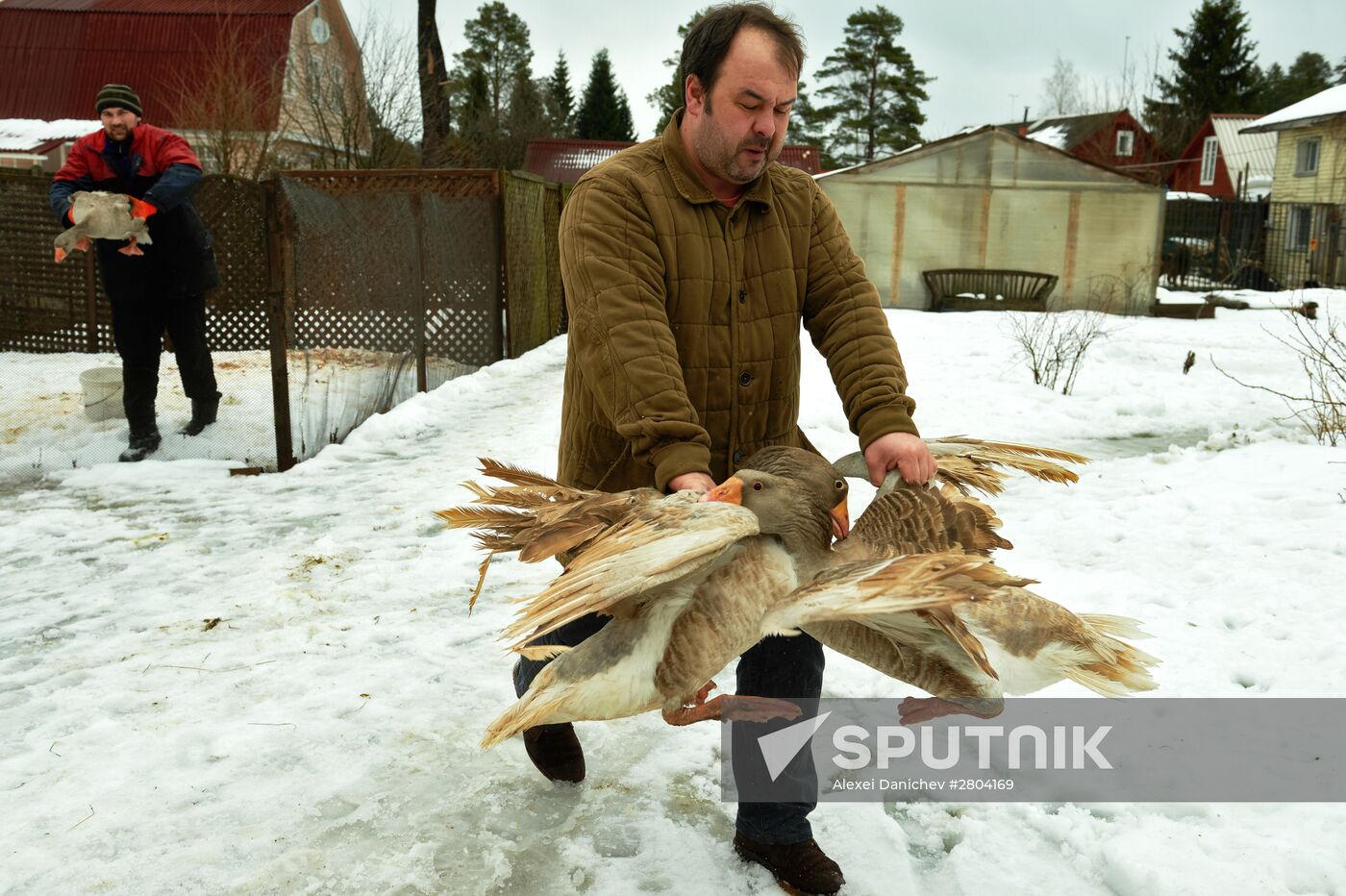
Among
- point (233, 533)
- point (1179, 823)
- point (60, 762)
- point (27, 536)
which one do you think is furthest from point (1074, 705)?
point (27, 536)

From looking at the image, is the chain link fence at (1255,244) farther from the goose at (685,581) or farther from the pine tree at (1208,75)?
the goose at (685,581)

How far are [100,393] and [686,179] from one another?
625 centimetres

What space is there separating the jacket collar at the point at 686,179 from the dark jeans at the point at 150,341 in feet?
17.8

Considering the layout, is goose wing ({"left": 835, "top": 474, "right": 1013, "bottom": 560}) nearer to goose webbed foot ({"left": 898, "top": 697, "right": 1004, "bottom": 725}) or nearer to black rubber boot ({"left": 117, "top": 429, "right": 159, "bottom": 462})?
goose webbed foot ({"left": 898, "top": 697, "right": 1004, "bottom": 725})

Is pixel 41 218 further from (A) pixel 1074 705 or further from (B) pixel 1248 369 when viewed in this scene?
(B) pixel 1248 369

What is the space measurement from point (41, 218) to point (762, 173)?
686 centimetres

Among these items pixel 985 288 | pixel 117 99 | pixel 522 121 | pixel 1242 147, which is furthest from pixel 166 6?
pixel 1242 147

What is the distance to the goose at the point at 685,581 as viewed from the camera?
5.76 feet

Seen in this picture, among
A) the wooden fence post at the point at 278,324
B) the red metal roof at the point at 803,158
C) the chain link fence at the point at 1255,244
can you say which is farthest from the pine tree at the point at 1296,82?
the wooden fence post at the point at 278,324

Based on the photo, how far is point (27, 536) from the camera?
5.23 m

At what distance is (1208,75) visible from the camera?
158 ft

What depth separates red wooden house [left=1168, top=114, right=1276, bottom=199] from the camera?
4169 centimetres

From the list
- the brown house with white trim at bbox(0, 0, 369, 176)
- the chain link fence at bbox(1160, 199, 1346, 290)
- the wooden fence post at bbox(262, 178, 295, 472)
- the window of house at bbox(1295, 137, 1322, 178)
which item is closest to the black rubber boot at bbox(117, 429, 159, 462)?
the wooden fence post at bbox(262, 178, 295, 472)

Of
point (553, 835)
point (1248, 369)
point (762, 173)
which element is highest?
point (762, 173)
